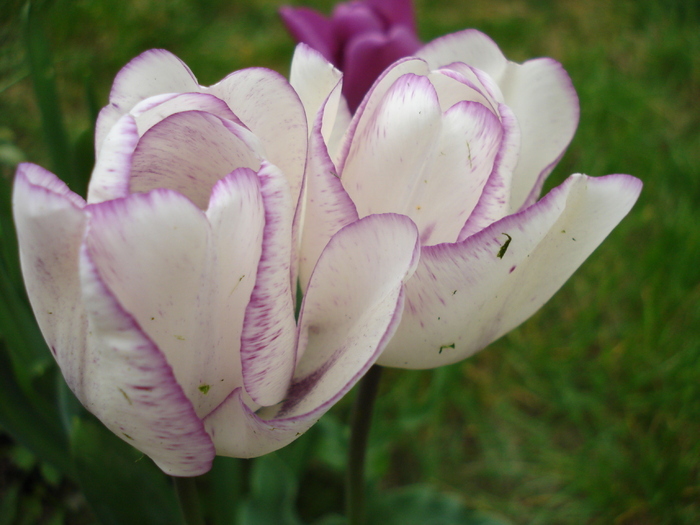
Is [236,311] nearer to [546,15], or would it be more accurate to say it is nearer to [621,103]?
[621,103]

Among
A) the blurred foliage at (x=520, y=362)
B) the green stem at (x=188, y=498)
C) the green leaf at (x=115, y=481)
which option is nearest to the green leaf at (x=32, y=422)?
the blurred foliage at (x=520, y=362)

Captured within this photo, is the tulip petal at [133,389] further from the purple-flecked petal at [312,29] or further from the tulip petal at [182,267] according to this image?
the purple-flecked petal at [312,29]

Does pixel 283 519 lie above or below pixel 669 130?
below

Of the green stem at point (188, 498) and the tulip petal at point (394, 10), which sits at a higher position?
the tulip petal at point (394, 10)

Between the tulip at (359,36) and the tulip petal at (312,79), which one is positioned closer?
the tulip petal at (312,79)

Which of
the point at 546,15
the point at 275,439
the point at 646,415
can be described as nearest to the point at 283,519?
the point at 275,439

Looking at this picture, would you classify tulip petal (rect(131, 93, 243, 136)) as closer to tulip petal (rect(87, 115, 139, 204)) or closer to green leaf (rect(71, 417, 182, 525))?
tulip petal (rect(87, 115, 139, 204))

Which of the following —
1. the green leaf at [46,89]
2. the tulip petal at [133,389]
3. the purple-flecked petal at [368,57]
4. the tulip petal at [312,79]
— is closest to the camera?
the tulip petal at [133,389]
